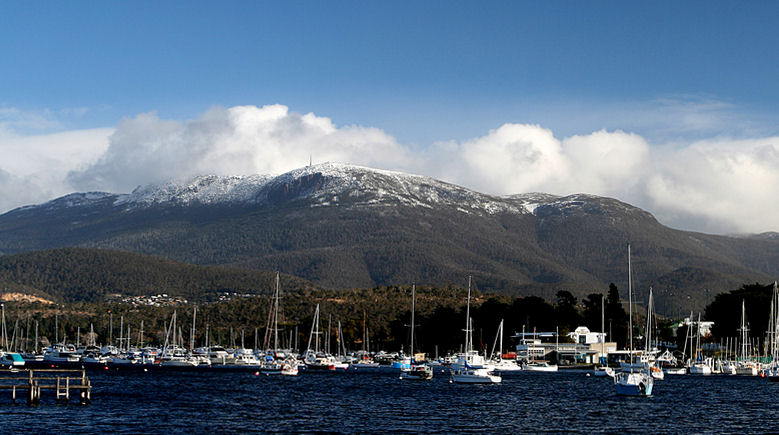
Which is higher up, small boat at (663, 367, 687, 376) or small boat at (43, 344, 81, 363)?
small boat at (43, 344, 81, 363)

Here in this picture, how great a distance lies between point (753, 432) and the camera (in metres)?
69.8

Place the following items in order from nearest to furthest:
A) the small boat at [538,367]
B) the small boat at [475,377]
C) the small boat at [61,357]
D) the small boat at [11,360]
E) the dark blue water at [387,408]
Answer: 1. the dark blue water at [387,408]
2. the small boat at [475,377]
3. the small boat at [11,360]
4. the small boat at [538,367]
5. the small boat at [61,357]

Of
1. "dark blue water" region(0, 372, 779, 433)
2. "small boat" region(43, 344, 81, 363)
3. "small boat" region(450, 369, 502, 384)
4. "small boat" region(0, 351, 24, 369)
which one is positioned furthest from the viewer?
"small boat" region(43, 344, 81, 363)

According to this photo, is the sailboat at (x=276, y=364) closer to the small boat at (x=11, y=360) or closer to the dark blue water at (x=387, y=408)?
the dark blue water at (x=387, y=408)

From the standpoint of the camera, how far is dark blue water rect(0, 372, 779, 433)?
69.8 m

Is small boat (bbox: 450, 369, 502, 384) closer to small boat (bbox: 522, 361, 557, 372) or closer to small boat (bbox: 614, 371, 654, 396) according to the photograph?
small boat (bbox: 614, 371, 654, 396)

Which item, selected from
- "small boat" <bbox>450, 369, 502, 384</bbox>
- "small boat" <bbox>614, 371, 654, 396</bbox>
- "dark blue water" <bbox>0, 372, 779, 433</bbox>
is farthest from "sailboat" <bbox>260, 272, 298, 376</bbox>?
"small boat" <bbox>614, 371, 654, 396</bbox>

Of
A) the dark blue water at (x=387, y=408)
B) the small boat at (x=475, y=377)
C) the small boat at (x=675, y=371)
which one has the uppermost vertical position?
the small boat at (x=475, y=377)

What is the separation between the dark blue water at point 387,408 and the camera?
229ft

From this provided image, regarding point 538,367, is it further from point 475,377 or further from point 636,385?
point 636,385

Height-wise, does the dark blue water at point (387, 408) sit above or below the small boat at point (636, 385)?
below

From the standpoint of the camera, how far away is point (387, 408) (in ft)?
278

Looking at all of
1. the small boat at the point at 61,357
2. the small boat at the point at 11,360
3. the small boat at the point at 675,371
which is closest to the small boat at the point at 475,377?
the small boat at the point at 675,371

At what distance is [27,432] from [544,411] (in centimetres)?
4151
